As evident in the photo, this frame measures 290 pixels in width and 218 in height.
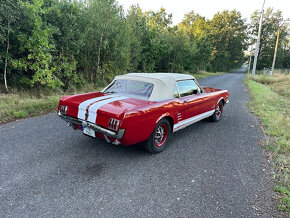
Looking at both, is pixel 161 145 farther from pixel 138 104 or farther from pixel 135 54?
pixel 135 54

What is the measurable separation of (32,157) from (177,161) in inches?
98.2

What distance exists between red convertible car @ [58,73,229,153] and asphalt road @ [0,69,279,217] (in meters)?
0.46

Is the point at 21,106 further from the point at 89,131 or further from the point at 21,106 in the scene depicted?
the point at 89,131

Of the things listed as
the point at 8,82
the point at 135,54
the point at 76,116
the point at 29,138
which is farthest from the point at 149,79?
the point at 135,54

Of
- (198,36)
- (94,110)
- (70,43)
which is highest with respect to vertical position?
(198,36)

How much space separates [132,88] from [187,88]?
4.35 ft

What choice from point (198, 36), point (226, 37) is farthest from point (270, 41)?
point (198, 36)

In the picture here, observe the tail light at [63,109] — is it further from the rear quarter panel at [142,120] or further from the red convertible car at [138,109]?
the rear quarter panel at [142,120]

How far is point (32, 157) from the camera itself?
10.4 ft

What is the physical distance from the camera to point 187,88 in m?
4.30

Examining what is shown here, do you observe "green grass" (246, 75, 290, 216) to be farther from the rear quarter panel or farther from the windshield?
the windshield

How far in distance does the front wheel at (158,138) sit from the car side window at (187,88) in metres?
0.84

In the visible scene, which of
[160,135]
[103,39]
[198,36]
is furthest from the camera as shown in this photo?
[198,36]

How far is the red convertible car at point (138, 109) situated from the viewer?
2865 mm
